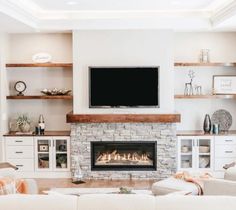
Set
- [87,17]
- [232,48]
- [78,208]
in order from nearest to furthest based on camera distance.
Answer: [78,208], [87,17], [232,48]

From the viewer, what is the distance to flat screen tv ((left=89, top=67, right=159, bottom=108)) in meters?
7.45

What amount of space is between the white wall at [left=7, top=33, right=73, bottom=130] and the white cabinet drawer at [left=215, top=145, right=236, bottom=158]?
282 centimetres

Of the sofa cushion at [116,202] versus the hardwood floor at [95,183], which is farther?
the hardwood floor at [95,183]

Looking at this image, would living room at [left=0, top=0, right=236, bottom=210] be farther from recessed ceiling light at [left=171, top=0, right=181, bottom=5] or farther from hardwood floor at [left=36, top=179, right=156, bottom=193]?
recessed ceiling light at [left=171, top=0, right=181, bottom=5]

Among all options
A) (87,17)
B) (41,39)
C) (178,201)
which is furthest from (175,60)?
(178,201)

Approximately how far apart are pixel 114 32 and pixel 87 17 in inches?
21.0

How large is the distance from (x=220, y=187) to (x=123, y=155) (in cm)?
357

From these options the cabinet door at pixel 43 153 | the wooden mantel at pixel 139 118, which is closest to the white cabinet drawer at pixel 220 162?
the wooden mantel at pixel 139 118

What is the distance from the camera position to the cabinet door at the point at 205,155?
7.63 m

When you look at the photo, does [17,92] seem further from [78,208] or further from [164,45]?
[78,208]

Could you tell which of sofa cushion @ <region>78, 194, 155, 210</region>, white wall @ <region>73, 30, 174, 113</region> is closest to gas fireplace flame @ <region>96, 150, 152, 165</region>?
white wall @ <region>73, 30, 174, 113</region>

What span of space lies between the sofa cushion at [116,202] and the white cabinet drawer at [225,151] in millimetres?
4587

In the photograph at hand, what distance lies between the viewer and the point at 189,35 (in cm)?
798

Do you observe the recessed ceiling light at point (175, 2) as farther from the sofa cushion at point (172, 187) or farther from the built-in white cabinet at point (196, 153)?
the sofa cushion at point (172, 187)
